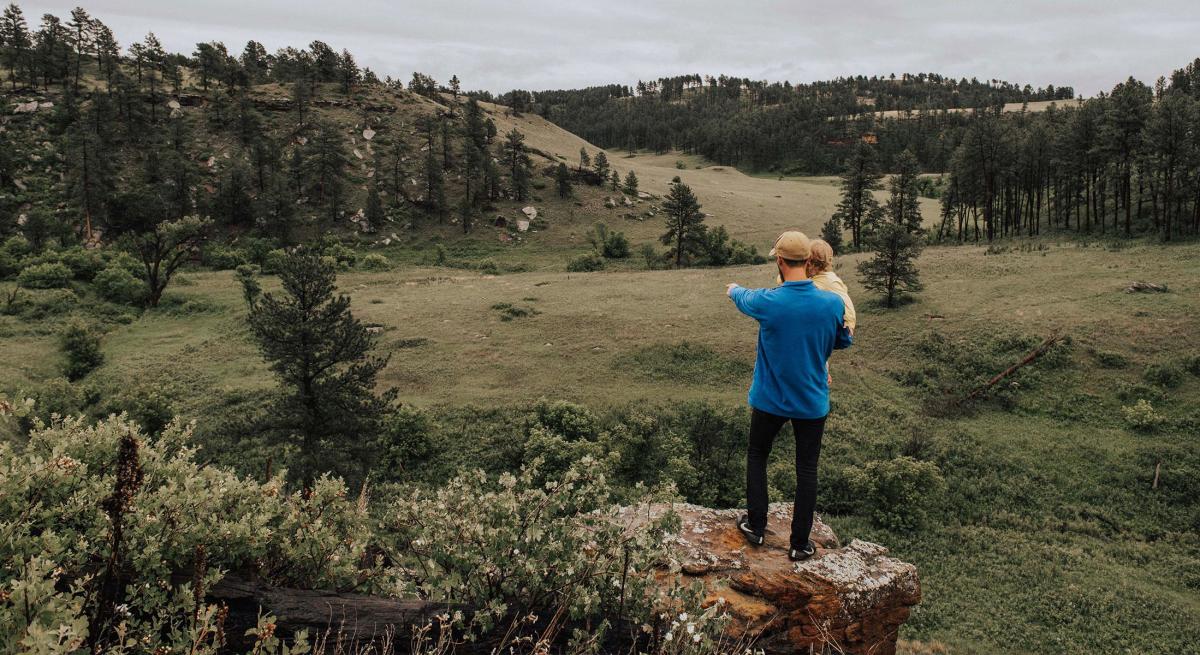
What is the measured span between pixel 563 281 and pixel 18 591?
46.9 m

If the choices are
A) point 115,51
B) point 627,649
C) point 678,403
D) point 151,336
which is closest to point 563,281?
point 678,403

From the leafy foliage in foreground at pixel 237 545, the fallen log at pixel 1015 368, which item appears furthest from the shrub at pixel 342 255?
the leafy foliage in foreground at pixel 237 545

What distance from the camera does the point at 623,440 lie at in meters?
23.4

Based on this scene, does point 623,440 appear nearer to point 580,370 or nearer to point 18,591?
point 580,370

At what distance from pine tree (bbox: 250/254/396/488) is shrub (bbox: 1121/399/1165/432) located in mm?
29600

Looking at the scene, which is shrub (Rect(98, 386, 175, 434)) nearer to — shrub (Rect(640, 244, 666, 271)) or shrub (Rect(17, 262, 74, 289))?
shrub (Rect(17, 262, 74, 289))

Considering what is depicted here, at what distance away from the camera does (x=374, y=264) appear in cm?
6034

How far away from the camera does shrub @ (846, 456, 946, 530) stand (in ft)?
62.4

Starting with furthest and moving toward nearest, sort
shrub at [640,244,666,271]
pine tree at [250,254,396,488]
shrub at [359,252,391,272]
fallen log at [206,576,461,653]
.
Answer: shrub at [359,252,391,272] < shrub at [640,244,666,271] < pine tree at [250,254,396,488] < fallen log at [206,576,461,653]

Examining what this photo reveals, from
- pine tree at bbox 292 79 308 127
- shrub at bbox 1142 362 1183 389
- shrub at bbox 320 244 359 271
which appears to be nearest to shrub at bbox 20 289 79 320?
shrub at bbox 320 244 359 271

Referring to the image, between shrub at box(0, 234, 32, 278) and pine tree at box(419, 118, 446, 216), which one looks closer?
shrub at box(0, 234, 32, 278)

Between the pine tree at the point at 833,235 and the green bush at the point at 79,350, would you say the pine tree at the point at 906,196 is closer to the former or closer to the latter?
the pine tree at the point at 833,235

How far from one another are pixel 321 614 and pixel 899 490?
20.1m

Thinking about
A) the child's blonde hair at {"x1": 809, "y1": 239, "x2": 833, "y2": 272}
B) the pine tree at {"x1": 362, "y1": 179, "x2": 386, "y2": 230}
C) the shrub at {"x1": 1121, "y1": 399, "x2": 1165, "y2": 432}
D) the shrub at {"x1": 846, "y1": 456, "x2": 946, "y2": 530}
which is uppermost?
the pine tree at {"x1": 362, "y1": 179, "x2": 386, "y2": 230}
